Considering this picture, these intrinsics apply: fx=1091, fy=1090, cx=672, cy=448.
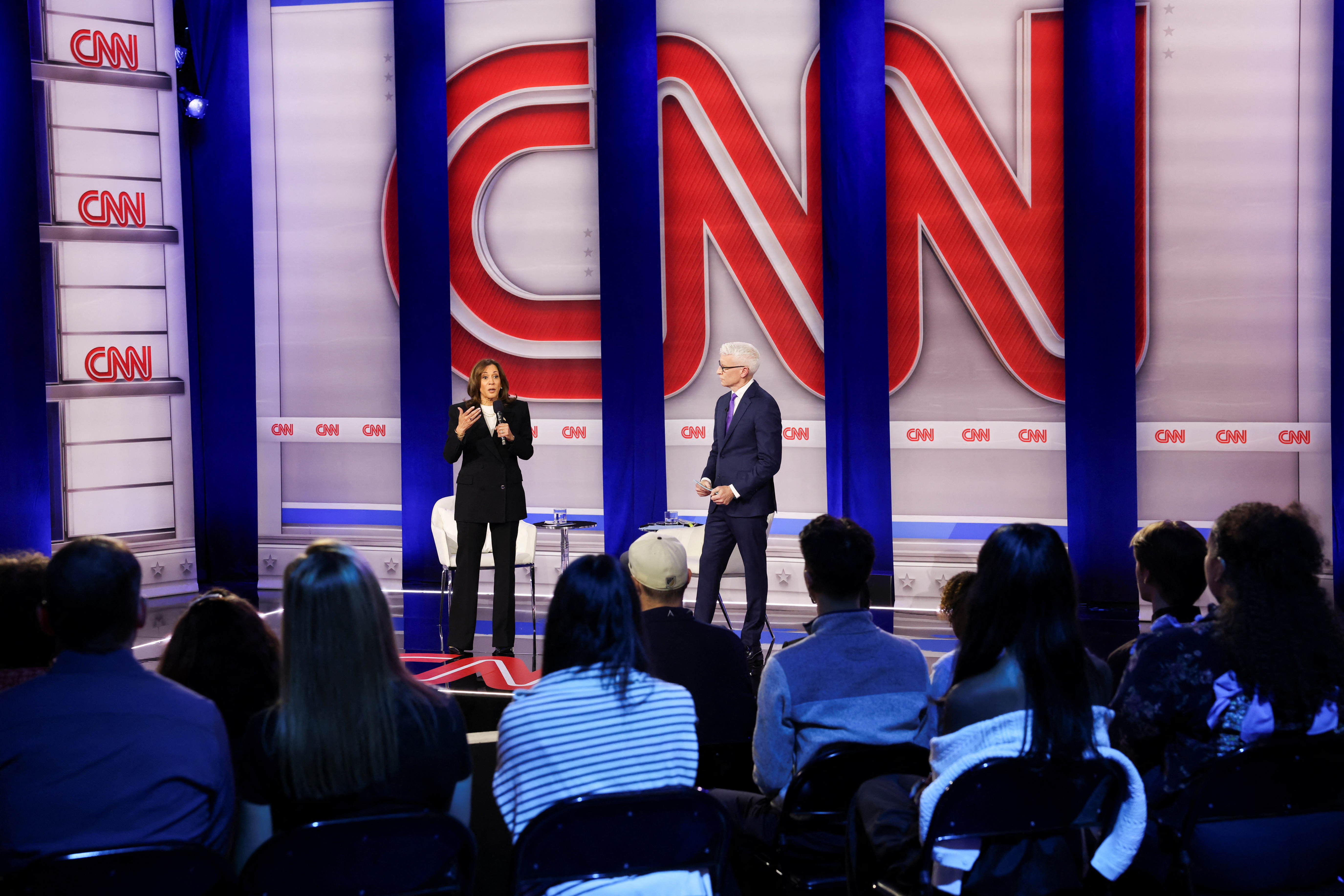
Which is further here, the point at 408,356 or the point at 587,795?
the point at 408,356

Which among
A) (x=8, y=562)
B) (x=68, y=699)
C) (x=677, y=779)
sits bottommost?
(x=677, y=779)

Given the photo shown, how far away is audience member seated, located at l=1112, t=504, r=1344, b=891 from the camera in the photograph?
204 centimetres

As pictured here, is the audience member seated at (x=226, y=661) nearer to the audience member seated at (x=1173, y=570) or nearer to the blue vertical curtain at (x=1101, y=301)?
the audience member seated at (x=1173, y=570)

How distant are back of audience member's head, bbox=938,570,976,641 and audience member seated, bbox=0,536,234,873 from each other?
155 cm

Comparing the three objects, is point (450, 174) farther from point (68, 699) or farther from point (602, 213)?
point (68, 699)

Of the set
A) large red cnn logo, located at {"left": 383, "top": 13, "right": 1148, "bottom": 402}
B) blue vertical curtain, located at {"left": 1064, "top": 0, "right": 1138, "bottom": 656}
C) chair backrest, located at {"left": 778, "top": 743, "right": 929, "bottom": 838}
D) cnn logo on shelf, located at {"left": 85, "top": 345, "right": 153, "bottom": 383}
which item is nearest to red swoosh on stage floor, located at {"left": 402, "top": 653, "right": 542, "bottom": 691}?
large red cnn logo, located at {"left": 383, "top": 13, "right": 1148, "bottom": 402}

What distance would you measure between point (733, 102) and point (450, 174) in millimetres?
1851

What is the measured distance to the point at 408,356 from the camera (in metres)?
6.87

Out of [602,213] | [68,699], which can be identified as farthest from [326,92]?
[68,699]

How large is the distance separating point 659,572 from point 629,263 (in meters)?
3.97

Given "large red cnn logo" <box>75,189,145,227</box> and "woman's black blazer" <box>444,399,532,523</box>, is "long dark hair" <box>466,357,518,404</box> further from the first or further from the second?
"large red cnn logo" <box>75,189,145,227</box>

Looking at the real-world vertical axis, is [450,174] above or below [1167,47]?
below

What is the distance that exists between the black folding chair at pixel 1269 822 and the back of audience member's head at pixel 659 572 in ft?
4.13

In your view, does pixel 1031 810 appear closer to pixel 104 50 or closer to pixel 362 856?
pixel 362 856
